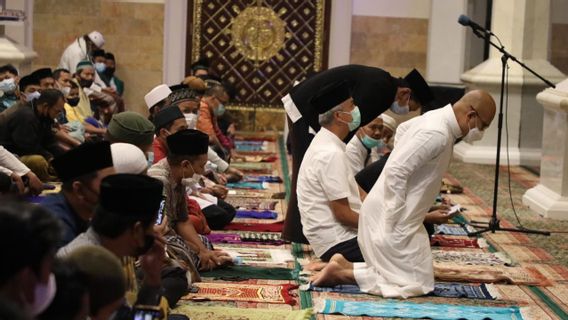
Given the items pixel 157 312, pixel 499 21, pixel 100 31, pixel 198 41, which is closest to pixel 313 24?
pixel 198 41

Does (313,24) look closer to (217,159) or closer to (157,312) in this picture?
(217,159)

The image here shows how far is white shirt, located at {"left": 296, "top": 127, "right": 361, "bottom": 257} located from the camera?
20.0 ft

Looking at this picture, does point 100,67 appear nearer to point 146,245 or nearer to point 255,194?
point 255,194

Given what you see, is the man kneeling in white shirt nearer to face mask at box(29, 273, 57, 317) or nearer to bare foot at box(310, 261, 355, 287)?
bare foot at box(310, 261, 355, 287)

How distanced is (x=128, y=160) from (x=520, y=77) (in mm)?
7666

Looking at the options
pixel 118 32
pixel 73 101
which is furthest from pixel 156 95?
pixel 118 32

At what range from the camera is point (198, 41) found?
48.6 feet

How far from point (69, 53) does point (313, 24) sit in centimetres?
304

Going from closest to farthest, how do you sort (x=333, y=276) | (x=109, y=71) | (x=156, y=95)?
(x=333, y=276), (x=156, y=95), (x=109, y=71)

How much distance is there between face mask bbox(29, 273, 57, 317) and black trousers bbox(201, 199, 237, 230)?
16.1ft

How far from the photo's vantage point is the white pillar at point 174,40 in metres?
14.8

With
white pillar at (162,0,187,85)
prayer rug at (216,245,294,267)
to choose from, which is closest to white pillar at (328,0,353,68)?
white pillar at (162,0,187,85)

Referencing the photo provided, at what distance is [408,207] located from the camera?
18.7ft

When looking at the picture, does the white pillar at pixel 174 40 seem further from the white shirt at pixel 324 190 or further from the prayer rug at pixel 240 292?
the prayer rug at pixel 240 292
